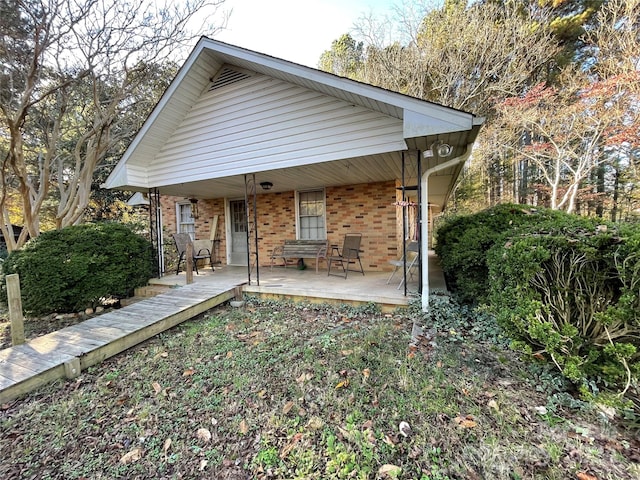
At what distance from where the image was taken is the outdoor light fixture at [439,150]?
3990mm

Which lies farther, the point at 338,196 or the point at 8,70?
the point at 338,196

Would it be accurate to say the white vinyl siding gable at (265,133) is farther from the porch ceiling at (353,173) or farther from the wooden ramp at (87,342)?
the wooden ramp at (87,342)

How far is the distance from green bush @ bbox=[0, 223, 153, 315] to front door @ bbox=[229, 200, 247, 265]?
3.25 m

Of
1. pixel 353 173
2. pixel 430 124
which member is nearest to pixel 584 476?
pixel 430 124

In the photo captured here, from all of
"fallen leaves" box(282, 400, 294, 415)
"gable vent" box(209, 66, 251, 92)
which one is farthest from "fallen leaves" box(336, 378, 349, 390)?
"gable vent" box(209, 66, 251, 92)

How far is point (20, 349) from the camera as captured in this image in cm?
347

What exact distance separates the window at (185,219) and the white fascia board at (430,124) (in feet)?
27.9

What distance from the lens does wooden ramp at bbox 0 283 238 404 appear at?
2.90m

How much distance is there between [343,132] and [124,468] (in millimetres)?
4650

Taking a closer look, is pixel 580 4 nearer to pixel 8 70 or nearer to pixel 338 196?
pixel 338 196

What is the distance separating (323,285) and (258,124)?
3374mm

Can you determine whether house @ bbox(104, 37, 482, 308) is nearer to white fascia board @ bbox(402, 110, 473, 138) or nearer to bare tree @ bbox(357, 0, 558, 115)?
white fascia board @ bbox(402, 110, 473, 138)

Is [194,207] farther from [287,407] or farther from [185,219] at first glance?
[287,407]

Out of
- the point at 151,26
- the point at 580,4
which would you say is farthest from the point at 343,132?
the point at 580,4
